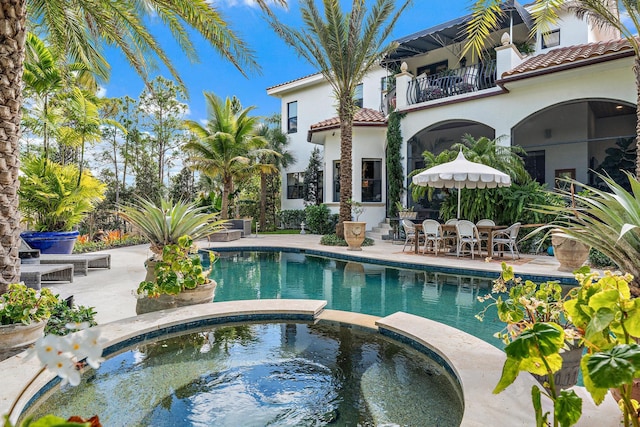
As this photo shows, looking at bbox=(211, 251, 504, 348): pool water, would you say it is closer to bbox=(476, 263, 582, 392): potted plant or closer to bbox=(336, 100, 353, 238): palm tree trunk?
bbox=(476, 263, 582, 392): potted plant

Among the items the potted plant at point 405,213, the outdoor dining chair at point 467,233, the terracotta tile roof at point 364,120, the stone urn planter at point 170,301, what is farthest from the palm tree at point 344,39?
the stone urn planter at point 170,301

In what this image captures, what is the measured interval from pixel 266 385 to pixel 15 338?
253cm

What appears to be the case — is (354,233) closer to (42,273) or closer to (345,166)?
(345,166)

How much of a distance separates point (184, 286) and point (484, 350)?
396cm

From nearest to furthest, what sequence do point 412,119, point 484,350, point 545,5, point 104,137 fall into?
point 484,350 < point 545,5 < point 412,119 < point 104,137

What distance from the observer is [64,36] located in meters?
7.16

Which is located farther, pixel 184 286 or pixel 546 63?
pixel 546 63

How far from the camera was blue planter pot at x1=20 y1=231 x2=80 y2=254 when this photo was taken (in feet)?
32.8

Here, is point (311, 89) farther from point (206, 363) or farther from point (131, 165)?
point (206, 363)

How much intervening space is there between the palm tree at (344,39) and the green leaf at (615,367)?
41.1ft

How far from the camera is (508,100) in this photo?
13.5 m

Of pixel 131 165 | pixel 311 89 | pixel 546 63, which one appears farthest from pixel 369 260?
pixel 131 165

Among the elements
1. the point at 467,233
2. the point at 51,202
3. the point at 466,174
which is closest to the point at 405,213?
the point at 467,233

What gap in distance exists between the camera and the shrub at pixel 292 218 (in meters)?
21.7
